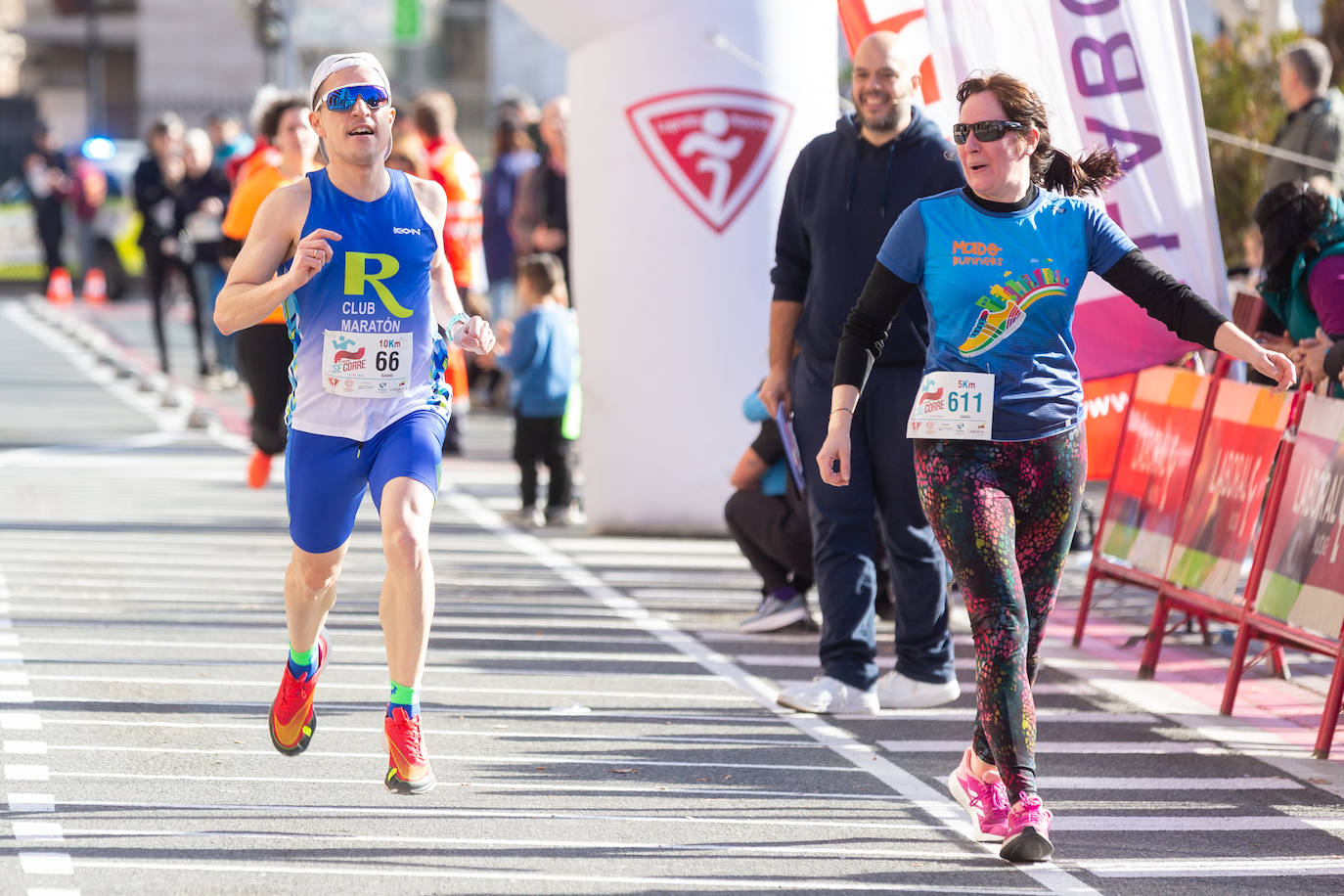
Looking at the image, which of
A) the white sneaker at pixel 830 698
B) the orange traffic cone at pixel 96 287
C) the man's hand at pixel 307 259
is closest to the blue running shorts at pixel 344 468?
the man's hand at pixel 307 259

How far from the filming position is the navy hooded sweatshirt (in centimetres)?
707

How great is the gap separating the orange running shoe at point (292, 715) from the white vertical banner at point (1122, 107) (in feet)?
11.1

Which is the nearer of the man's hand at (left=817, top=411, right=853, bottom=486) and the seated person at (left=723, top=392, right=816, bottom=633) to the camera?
the man's hand at (left=817, top=411, right=853, bottom=486)

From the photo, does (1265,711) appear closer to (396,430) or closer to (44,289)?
(396,430)

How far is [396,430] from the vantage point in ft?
18.9

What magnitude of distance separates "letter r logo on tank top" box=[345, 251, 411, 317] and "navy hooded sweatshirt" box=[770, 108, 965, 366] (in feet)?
5.98

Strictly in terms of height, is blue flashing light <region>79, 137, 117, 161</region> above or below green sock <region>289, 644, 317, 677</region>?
below

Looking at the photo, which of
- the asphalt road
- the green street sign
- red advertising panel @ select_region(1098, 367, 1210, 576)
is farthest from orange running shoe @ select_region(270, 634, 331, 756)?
the green street sign

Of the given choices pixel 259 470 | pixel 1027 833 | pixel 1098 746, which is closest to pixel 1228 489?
pixel 1098 746

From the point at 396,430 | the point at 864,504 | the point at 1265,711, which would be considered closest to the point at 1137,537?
the point at 1265,711

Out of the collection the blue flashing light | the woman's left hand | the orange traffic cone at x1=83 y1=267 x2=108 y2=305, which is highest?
the woman's left hand

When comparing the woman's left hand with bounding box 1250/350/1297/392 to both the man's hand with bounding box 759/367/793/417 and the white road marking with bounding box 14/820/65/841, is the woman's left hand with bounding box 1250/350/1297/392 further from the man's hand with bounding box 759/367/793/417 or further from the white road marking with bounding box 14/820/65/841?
the white road marking with bounding box 14/820/65/841

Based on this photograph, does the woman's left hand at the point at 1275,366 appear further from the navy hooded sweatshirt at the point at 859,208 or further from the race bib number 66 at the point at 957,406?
the navy hooded sweatshirt at the point at 859,208

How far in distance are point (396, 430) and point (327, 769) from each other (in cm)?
111
